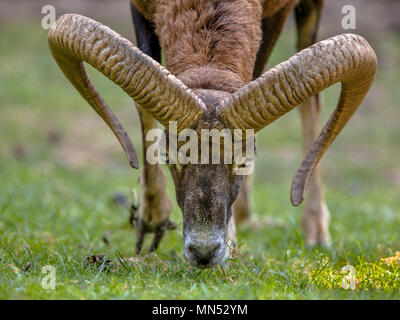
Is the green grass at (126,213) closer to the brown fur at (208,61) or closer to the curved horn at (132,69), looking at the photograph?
the brown fur at (208,61)

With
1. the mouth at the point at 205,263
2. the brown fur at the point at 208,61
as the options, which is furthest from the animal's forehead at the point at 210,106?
the mouth at the point at 205,263

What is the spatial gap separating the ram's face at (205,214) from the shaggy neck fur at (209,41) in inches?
28.7

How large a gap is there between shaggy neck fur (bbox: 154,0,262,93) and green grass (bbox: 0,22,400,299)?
1411mm

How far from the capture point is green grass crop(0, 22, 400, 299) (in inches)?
156

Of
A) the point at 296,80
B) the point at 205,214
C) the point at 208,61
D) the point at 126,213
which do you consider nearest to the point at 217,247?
the point at 205,214

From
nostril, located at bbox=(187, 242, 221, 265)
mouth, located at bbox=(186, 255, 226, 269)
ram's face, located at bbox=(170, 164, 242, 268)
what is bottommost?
mouth, located at bbox=(186, 255, 226, 269)

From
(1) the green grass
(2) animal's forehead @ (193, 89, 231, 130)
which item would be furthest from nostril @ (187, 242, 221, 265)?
(2) animal's forehead @ (193, 89, 231, 130)

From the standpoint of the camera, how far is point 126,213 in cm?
823

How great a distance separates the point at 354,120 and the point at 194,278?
15.4 metres

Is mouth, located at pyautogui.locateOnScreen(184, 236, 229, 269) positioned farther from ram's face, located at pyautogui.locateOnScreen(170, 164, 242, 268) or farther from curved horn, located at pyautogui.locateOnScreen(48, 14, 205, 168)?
curved horn, located at pyautogui.locateOnScreen(48, 14, 205, 168)

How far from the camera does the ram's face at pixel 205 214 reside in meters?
4.20

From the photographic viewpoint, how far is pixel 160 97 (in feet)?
14.1

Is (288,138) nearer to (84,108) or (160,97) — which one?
(84,108)
